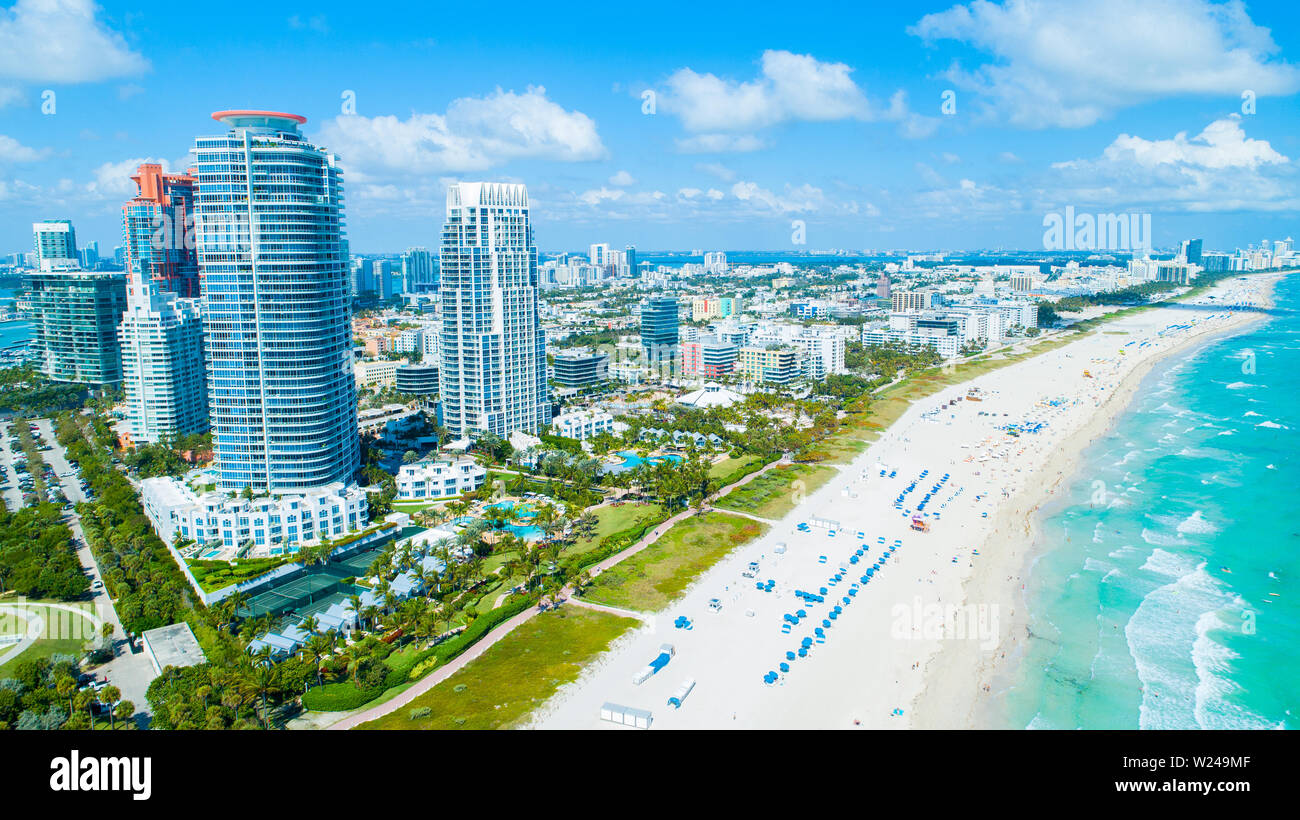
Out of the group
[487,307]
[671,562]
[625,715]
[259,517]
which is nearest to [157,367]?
[487,307]

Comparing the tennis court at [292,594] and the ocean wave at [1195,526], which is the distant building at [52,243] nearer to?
the tennis court at [292,594]

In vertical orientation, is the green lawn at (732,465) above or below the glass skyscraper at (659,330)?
below

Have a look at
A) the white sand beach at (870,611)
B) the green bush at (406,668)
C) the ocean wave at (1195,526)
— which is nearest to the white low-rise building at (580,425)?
the white sand beach at (870,611)

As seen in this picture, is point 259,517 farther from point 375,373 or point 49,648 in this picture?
point 375,373

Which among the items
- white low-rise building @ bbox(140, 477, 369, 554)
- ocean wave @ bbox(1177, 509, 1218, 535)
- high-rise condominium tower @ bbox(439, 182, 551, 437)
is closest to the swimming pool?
high-rise condominium tower @ bbox(439, 182, 551, 437)

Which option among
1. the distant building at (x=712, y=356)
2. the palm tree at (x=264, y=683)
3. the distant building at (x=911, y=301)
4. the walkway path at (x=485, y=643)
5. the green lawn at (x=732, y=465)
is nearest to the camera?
the palm tree at (x=264, y=683)
